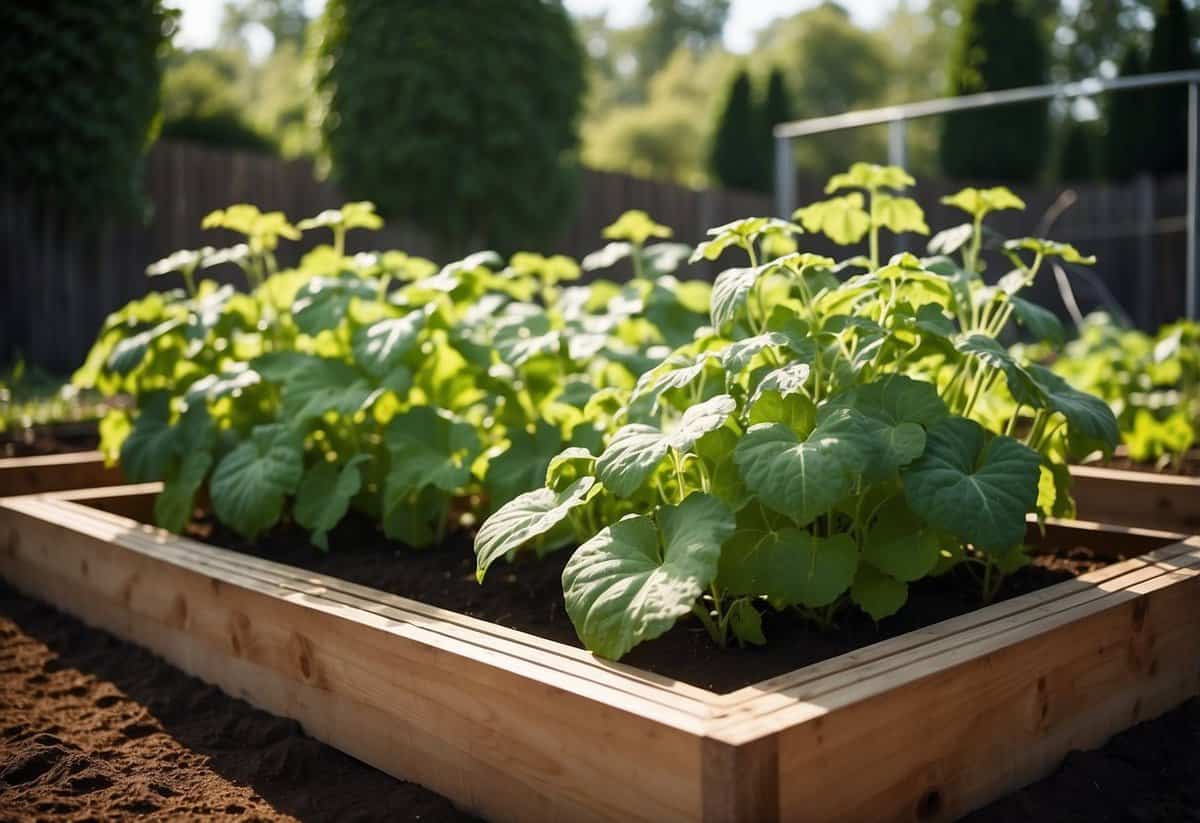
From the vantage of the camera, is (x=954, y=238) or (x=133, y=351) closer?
(x=954, y=238)

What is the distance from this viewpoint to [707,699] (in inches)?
51.4

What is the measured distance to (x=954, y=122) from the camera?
15.7 meters

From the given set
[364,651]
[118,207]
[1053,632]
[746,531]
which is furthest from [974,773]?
[118,207]

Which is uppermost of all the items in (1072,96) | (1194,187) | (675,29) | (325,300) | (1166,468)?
(675,29)

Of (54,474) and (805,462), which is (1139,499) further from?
(54,474)

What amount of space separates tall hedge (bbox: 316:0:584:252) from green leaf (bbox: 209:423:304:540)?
7.03 m

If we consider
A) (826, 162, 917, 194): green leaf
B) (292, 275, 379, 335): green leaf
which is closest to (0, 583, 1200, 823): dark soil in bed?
(292, 275, 379, 335): green leaf

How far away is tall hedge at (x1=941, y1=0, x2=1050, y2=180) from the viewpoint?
15.5m

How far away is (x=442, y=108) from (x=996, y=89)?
32.5 ft

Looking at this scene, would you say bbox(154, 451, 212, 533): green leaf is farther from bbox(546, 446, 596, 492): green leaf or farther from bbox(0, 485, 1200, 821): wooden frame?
bbox(546, 446, 596, 492): green leaf

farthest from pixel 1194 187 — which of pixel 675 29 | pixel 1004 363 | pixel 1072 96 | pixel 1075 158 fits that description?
pixel 675 29

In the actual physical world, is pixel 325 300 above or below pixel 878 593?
above

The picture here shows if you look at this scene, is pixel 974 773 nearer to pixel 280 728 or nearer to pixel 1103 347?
pixel 280 728

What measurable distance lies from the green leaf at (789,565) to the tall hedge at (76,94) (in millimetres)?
6127
